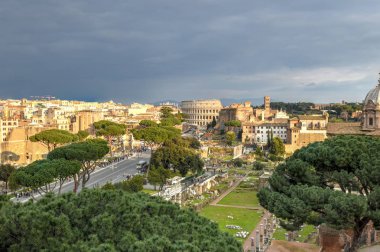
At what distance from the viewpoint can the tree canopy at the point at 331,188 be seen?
12570 mm

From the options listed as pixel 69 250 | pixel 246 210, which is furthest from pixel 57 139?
pixel 69 250

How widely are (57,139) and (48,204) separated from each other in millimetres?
35398

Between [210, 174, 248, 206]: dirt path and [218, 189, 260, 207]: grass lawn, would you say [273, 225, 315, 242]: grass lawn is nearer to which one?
[218, 189, 260, 207]: grass lawn

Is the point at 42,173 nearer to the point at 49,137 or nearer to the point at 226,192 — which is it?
the point at 226,192

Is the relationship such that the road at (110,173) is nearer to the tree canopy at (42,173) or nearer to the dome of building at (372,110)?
the tree canopy at (42,173)

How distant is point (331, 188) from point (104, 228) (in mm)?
9640

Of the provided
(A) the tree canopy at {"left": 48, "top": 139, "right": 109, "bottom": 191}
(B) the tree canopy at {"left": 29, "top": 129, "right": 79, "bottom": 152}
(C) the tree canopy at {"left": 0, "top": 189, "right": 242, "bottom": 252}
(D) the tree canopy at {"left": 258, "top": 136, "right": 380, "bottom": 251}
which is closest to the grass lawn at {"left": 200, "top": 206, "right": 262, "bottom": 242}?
(A) the tree canopy at {"left": 48, "top": 139, "right": 109, "bottom": 191}

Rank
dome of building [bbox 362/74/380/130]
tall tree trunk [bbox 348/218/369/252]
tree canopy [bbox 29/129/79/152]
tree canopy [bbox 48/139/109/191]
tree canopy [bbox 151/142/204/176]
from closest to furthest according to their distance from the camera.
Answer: tall tree trunk [bbox 348/218/369/252] → tree canopy [bbox 48/139/109/191] → tree canopy [bbox 151/142/204/176] → tree canopy [bbox 29/129/79/152] → dome of building [bbox 362/74/380/130]

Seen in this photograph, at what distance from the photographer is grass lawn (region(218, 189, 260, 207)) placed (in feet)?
104

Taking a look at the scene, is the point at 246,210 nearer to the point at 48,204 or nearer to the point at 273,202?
the point at 273,202

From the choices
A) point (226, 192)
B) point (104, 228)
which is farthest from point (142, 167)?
point (104, 228)

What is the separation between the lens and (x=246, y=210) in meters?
29.4

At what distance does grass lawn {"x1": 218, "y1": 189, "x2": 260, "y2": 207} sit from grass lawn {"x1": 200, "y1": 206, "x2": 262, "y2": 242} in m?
1.89

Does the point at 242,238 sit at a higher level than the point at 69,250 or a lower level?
lower
